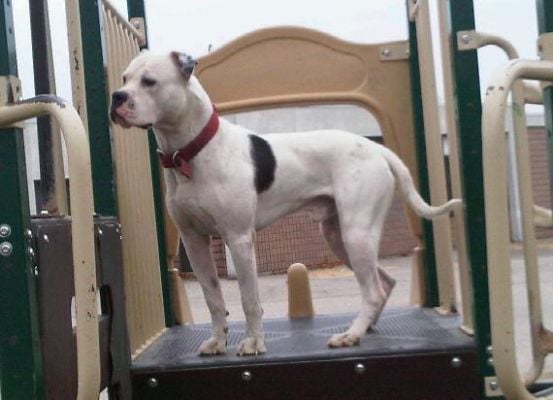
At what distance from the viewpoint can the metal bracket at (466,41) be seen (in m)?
2.68

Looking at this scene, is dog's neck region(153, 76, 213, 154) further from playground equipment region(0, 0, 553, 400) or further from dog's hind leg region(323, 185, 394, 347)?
dog's hind leg region(323, 185, 394, 347)

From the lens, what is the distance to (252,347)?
293 cm

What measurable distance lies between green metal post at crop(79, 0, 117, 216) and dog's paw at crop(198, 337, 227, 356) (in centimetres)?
61

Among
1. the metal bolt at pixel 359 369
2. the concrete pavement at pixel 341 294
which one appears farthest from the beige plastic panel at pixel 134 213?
the concrete pavement at pixel 341 294

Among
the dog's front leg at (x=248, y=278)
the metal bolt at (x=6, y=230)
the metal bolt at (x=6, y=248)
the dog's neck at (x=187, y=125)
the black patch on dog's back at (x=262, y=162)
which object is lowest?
the dog's front leg at (x=248, y=278)

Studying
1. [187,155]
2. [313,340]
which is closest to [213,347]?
[313,340]

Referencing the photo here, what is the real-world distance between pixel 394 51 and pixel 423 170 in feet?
2.19

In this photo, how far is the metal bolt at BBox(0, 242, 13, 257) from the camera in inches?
79.4

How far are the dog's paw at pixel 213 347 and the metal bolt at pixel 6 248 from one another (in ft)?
3.81

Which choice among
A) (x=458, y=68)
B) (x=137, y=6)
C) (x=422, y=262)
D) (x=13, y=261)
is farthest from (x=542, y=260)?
(x=13, y=261)

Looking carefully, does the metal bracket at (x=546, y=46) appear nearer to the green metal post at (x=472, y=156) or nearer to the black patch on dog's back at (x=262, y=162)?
the green metal post at (x=472, y=156)

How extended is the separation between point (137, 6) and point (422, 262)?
2046 millimetres

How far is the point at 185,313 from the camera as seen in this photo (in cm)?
442

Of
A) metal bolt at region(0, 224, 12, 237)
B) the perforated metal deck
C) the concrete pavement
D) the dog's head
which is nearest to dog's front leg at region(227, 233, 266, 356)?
the perforated metal deck
